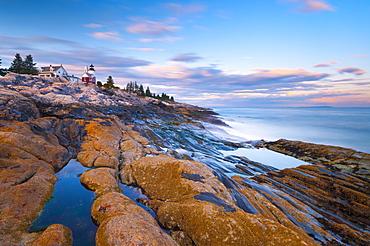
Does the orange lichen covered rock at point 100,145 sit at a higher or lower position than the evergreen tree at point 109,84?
lower

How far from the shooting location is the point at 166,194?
409 inches

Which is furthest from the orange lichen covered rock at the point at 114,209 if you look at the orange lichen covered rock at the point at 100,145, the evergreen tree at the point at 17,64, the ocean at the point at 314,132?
the evergreen tree at the point at 17,64

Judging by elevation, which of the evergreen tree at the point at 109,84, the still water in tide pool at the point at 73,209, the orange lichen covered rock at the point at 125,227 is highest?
the evergreen tree at the point at 109,84

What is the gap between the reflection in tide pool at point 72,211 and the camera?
7139 millimetres

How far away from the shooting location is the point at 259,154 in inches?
1282

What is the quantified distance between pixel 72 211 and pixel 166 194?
4.82 m

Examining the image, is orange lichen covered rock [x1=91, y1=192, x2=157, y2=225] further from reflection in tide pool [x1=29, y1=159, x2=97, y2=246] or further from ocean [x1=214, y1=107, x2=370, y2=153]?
ocean [x1=214, y1=107, x2=370, y2=153]

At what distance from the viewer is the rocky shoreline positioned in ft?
22.1

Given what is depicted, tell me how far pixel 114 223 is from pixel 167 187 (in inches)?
176

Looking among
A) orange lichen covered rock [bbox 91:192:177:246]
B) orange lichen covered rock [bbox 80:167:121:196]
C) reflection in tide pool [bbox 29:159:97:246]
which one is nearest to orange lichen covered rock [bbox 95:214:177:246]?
orange lichen covered rock [bbox 91:192:177:246]

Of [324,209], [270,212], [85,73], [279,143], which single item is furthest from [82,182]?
[85,73]

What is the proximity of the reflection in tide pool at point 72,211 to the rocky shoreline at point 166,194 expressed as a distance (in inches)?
14.0

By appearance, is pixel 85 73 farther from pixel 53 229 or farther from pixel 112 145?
pixel 53 229

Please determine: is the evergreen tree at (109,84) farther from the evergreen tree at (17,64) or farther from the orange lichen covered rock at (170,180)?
the orange lichen covered rock at (170,180)
